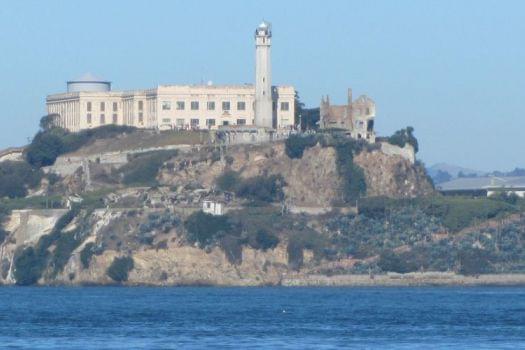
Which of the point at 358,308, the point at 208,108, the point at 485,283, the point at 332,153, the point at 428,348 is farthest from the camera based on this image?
the point at 208,108

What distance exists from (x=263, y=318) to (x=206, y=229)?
160ft

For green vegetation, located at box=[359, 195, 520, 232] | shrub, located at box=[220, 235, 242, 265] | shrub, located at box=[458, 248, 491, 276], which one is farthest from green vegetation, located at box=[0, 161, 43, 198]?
shrub, located at box=[458, 248, 491, 276]

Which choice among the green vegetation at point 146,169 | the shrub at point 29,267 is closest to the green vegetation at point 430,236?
the green vegetation at point 146,169

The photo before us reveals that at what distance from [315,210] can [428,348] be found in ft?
261

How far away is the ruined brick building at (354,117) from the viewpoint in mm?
183525

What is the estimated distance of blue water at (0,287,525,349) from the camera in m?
93.1

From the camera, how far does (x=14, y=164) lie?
7357 inches

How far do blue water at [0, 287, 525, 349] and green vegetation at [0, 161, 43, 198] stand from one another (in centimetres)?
2943

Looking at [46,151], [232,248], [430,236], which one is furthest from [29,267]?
[430,236]

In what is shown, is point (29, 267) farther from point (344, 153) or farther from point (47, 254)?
point (344, 153)

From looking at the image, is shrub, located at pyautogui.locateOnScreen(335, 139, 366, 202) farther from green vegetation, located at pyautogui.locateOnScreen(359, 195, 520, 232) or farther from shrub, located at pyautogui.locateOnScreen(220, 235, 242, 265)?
shrub, located at pyautogui.locateOnScreen(220, 235, 242, 265)

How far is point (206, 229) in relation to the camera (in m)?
160

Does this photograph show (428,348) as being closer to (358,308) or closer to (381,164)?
(358,308)

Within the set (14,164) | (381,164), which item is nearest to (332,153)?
(381,164)
